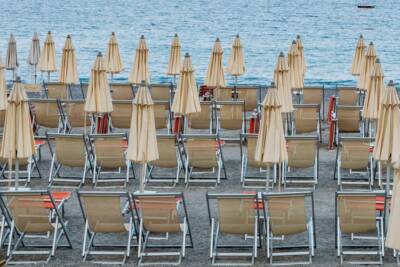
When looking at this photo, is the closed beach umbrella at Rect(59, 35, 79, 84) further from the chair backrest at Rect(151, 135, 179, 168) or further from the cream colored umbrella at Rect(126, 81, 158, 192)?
the cream colored umbrella at Rect(126, 81, 158, 192)

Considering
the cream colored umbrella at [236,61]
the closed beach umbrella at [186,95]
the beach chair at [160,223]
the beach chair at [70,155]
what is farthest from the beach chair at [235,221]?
the cream colored umbrella at [236,61]

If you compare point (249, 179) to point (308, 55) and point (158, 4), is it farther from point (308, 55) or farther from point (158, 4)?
point (158, 4)

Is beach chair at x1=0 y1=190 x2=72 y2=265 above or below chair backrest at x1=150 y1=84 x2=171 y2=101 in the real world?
below

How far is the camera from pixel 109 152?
15016 mm

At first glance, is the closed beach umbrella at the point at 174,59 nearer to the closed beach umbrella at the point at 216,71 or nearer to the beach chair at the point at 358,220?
the closed beach umbrella at the point at 216,71

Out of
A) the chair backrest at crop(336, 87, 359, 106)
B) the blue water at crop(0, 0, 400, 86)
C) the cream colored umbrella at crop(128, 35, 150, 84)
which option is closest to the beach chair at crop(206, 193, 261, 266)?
the chair backrest at crop(336, 87, 359, 106)

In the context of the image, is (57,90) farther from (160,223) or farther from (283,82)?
(160,223)

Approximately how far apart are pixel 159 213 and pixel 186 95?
5176mm

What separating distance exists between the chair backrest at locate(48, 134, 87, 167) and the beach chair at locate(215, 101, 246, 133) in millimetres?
3277

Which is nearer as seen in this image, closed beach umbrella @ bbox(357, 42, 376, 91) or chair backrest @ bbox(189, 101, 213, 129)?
chair backrest @ bbox(189, 101, 213, 129)

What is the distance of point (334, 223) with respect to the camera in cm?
1328

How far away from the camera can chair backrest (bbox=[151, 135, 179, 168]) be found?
49.1 feet

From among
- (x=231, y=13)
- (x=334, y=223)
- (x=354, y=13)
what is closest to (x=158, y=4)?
(x=231, y=13)

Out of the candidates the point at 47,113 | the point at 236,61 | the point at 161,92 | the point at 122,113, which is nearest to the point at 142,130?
the point at 122,113
